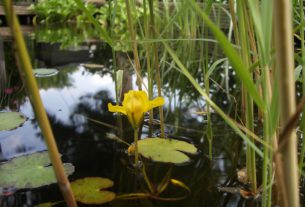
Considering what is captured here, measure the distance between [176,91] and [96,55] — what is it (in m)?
1.17

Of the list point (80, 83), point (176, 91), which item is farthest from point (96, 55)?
point (176, 91)

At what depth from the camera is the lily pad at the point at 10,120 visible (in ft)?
3.00

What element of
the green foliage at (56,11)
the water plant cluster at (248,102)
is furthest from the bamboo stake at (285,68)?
the green foliage at (56,11)

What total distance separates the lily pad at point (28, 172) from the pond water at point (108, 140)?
0.02m

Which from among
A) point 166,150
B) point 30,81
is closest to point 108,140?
point 166,150

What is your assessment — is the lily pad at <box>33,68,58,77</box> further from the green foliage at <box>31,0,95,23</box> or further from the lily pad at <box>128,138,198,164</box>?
the green foliage at <box>31,0,95,23</box>

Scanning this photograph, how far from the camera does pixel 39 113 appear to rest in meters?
0.34

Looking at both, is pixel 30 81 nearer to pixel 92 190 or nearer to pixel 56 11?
pixel 92 190

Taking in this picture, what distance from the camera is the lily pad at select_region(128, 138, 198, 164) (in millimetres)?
746

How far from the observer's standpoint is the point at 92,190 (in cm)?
61

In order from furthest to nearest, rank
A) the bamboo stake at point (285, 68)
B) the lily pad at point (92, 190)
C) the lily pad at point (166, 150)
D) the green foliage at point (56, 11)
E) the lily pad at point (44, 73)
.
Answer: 1. the green foliage at point (56, 11)
2. the lily pad at point (44, 73)
3. the lily pad at point (166, 150)
4. the lily pad at point (92, 190)
5. the bamboo stake at point (285, 68)

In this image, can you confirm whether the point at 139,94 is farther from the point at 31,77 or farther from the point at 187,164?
the point at 31,77

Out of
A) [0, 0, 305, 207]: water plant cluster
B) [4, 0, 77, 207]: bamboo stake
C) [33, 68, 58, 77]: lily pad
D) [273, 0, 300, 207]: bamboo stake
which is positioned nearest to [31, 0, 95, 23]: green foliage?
[33, 68, 58, 77]: lily pad

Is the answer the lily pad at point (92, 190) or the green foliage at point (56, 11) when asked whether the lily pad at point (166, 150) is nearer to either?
the lily pad at point (92, 190)
